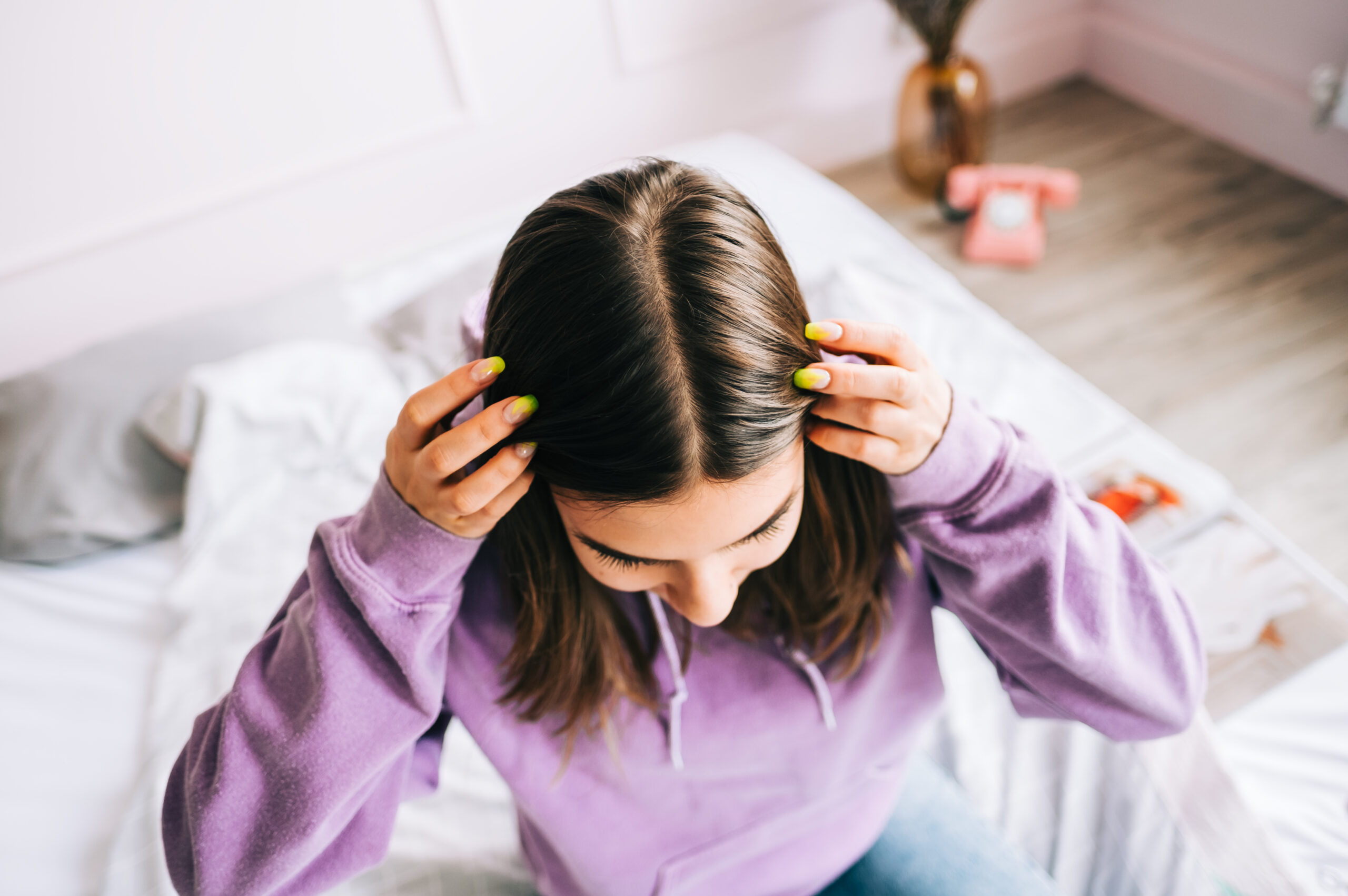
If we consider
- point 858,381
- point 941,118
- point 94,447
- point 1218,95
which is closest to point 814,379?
point 858,381

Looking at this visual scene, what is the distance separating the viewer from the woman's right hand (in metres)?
0.54

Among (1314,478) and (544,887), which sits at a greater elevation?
(544,887)

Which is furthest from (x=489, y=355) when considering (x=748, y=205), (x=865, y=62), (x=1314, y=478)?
(x=865, y=62)

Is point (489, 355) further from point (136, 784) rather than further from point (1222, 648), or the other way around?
point (1222, 648)

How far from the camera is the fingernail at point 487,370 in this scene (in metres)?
0.55

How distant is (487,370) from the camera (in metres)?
0.55

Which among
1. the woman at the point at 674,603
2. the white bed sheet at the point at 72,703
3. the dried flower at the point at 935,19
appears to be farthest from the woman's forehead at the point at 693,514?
the dried flower at the point at 935,19

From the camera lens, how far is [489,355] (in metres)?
0.59

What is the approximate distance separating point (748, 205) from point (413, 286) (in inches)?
56.5

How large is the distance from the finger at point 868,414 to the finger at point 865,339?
3cm

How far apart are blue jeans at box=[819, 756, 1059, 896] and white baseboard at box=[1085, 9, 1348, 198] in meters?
2.06

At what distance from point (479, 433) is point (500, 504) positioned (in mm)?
73

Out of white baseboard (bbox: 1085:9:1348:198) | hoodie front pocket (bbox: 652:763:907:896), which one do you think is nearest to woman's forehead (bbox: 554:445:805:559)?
hoodie front pocket (bbox: 652:763:907:896)

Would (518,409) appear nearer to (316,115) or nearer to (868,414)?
(868,414)
